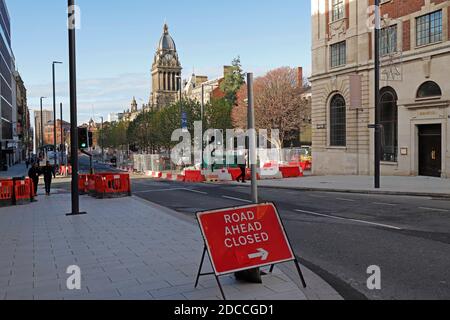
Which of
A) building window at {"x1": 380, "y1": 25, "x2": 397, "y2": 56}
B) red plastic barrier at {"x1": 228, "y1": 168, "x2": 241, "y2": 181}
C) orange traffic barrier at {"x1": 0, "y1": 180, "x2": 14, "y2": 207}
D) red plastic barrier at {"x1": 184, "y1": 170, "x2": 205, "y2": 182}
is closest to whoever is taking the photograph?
orange traffic barrier at {"x1": 0, "y1": 180, "x2": 14, "y2": 207}

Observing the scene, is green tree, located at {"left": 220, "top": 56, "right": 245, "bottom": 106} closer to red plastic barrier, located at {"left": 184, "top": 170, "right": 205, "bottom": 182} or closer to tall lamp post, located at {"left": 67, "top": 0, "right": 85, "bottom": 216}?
red plastic barrier, located at {"left": 184, "top": 170, "right": 205, "bottom": 182}

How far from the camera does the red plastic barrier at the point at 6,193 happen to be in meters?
18.2

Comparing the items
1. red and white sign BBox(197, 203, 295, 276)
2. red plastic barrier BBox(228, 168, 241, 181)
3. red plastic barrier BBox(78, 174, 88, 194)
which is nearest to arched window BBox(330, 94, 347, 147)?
red plastic barrier BBox(228, 168, 241, 181)

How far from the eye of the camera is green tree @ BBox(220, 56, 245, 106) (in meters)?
86.8

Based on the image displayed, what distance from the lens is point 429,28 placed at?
1058 inches

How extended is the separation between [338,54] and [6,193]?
2458 cm

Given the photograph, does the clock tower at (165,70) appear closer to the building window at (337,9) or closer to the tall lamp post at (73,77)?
the building window at (337,9)

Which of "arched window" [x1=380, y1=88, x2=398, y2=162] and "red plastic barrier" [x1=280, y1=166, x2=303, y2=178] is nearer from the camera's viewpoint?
"arched window" [x1=380, y1=88, x2=398, y2=162]

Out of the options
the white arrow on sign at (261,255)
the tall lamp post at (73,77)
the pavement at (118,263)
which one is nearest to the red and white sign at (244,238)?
the white arrow on sign at (261,255)

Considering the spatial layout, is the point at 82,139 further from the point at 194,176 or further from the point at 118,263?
the point at 194,176

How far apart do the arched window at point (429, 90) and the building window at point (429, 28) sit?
2.33 m

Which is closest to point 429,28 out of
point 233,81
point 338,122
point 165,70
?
point 338,122

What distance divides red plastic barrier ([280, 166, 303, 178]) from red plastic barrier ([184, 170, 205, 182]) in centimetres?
551

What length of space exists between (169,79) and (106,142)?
2891 cm
